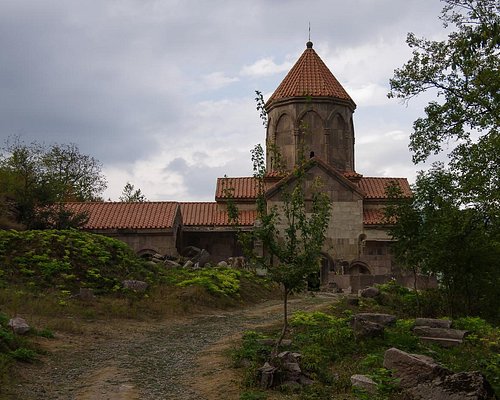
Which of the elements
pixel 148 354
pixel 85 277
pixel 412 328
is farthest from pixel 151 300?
pixel 412 328

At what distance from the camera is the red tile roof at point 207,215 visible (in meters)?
26.5

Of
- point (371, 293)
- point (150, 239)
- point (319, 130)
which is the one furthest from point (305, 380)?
point (319, 130)

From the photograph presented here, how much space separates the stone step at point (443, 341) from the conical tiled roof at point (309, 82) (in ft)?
56.7

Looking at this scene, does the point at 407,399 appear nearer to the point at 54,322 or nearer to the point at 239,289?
the point at 54,322

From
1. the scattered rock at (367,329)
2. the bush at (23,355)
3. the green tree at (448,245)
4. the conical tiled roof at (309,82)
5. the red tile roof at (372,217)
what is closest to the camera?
the bush at (23,355)

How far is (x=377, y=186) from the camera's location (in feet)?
91.8

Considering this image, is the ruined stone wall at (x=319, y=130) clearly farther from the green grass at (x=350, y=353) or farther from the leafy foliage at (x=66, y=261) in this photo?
the green grass at (x=350, y=353)

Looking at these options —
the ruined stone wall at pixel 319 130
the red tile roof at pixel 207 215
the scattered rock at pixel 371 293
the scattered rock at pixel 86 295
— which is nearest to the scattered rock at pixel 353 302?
the scattered rock at pixel 371 293

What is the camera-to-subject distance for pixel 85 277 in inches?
659

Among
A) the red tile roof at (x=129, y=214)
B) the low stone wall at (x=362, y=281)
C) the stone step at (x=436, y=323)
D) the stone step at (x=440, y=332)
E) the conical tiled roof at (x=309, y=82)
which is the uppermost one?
the conical tiled roof at (x=309, y=82)

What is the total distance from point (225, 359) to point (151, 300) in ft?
20.8

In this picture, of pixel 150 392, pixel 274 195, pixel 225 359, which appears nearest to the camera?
pixel 150 392

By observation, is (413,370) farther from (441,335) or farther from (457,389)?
(441,335)

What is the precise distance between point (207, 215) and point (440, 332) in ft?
57.7
